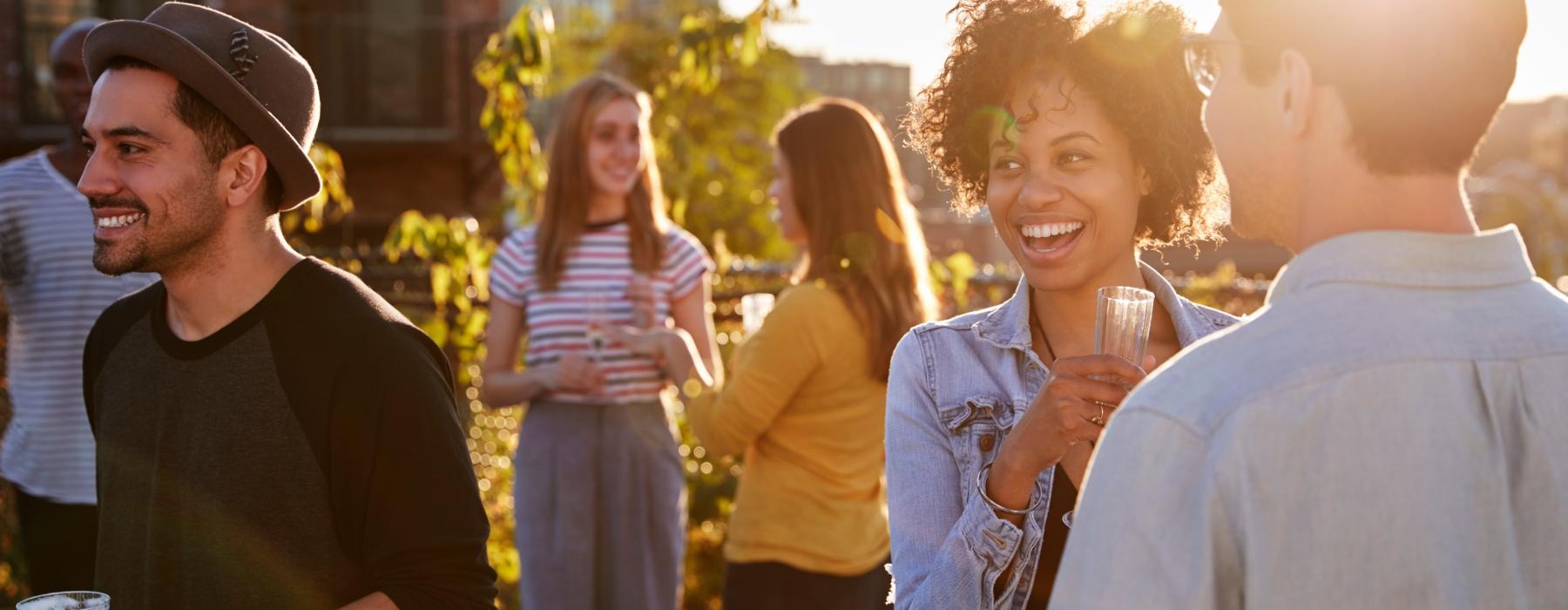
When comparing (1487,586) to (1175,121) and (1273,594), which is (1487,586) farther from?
(1175,121)

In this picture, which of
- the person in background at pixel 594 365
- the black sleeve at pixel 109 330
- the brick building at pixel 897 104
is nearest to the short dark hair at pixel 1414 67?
the black sleeve at pixel 109 330

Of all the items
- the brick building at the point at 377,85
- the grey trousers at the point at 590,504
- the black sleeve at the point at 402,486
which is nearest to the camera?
the black sleeve at the point at 402,486

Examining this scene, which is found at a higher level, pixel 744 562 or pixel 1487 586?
pixel 1487 586

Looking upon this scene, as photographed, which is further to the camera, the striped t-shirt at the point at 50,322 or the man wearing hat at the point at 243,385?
the striped t-shirt at the point at 50,322

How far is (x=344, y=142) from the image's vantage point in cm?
1476

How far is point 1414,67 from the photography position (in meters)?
1.15

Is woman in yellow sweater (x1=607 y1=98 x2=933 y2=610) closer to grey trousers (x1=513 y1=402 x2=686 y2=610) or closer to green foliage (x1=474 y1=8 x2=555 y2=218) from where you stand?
grey trousers (x1=513 y1=402 x2=686 y2=610)

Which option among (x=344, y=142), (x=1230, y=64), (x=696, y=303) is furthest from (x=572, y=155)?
(x=344, y=142)

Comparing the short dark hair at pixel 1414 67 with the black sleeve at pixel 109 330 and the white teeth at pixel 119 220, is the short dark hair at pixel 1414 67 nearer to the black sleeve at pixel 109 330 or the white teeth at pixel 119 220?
the white teeth at pixel 119 220

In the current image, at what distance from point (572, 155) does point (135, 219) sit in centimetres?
218

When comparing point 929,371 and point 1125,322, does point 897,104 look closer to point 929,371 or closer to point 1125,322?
point 929,371

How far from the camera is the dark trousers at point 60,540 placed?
12.3ft

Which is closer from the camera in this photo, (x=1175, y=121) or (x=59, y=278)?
(x=1175, y=121)

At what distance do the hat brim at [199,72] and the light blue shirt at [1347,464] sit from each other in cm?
170
